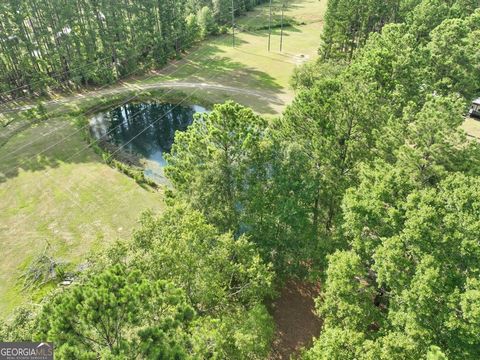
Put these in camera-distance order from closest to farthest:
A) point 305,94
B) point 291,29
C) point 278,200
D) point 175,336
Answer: point 175,336, point 278,200, point 305,94, point 291,29

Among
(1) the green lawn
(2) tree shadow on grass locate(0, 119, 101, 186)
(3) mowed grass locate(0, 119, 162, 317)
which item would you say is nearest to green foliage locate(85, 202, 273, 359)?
(3) mowed grass locate(0, 119, 162, 317)

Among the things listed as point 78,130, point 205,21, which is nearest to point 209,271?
point 78,130

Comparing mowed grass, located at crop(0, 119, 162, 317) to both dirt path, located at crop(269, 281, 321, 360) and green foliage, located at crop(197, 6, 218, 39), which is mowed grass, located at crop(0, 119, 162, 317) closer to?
dirt path, located at crop(269, 281, 321, 360)

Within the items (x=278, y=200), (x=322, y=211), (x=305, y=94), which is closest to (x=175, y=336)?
(x=278, y=200)

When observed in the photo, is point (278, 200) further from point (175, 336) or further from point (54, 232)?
point (54, 232)

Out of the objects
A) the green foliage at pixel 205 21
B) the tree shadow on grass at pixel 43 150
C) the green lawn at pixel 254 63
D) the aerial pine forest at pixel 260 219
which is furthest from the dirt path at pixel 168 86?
the green foliage at pixel 205 21

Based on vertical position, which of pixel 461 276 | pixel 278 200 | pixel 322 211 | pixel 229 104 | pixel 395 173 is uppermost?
pixel 229 104

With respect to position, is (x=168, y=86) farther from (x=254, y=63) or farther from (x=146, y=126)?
(x=254, y=63)
